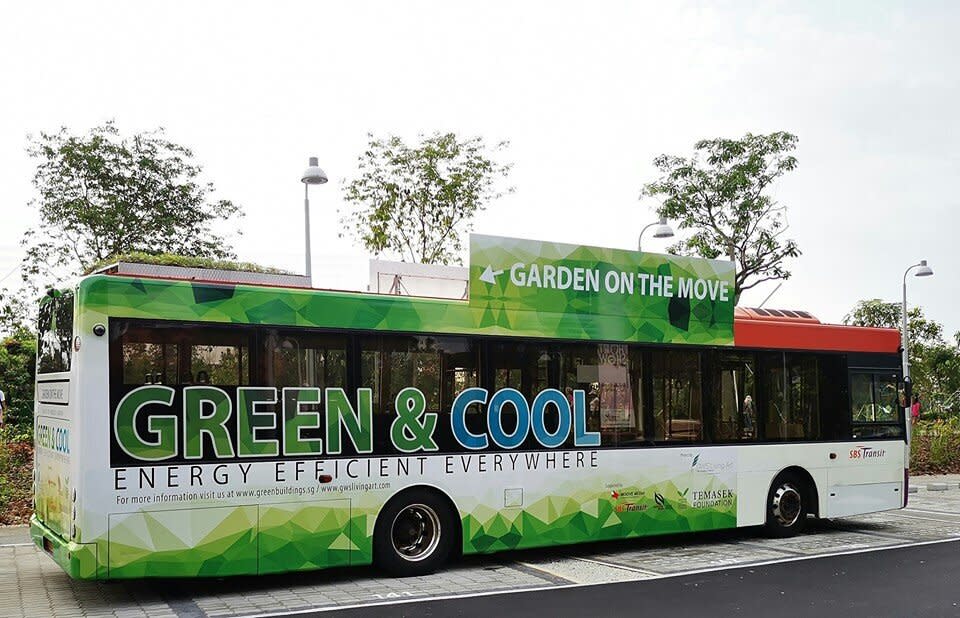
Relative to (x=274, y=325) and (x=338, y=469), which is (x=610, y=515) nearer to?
(x=338, y=469)

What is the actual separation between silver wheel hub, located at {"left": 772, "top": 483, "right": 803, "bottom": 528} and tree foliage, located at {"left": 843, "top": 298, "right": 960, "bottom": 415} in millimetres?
22619

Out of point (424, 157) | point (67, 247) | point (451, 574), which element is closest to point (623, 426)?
point (451, 574)

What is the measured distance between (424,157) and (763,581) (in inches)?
676

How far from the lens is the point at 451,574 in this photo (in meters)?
10.7

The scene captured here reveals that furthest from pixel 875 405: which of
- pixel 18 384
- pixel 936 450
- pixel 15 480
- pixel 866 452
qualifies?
pixel 18 384

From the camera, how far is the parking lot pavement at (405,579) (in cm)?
902

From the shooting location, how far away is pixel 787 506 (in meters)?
13.7

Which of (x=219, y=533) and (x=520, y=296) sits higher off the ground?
(x=520, y=296)

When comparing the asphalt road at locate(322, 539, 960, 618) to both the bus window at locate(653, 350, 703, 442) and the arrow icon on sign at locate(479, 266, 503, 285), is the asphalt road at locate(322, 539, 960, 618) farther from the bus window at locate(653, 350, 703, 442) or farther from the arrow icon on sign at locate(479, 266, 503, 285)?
the arrow icon on sign at locate(479, 266, 503, 285)

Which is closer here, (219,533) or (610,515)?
(219,533)

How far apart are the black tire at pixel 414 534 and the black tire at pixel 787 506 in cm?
504

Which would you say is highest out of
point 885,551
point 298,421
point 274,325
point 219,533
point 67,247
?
point 67,247

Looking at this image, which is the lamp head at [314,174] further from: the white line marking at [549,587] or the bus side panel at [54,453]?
the white line marking at [549,587]

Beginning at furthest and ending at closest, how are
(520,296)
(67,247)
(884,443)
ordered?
(67,247)
(884,443)
(520,296)
